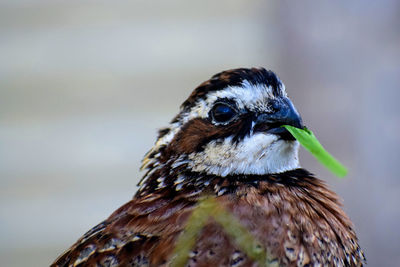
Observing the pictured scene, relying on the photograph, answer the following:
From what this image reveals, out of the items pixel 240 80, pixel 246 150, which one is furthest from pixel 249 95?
pixel 246 150

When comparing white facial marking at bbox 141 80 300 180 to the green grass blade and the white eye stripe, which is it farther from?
the green grass blade

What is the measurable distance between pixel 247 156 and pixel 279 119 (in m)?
0.20

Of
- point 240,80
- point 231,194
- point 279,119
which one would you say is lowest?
point 231,194

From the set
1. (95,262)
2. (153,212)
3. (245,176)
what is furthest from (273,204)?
(95,262)

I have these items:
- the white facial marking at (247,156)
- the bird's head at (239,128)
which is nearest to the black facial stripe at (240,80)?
the bird's head at (239,128)

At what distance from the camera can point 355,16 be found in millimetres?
4582

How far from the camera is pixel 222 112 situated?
121 inches

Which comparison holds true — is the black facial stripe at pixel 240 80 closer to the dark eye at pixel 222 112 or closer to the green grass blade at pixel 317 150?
the dark eye at pixel 222 112

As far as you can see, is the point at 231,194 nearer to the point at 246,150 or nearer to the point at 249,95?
the point at 246,150

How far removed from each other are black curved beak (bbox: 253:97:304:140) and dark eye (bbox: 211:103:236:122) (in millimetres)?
119

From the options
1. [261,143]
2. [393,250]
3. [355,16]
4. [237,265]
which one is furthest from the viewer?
[393,250]

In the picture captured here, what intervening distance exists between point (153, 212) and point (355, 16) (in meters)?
2.38

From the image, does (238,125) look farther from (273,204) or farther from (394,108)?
(394,108)

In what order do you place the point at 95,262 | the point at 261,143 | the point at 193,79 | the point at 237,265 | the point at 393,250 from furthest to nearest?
the point at 193,79 < the point at 393,250 < the point at 261,143 < the point at 95,262 < the point at 237,265
